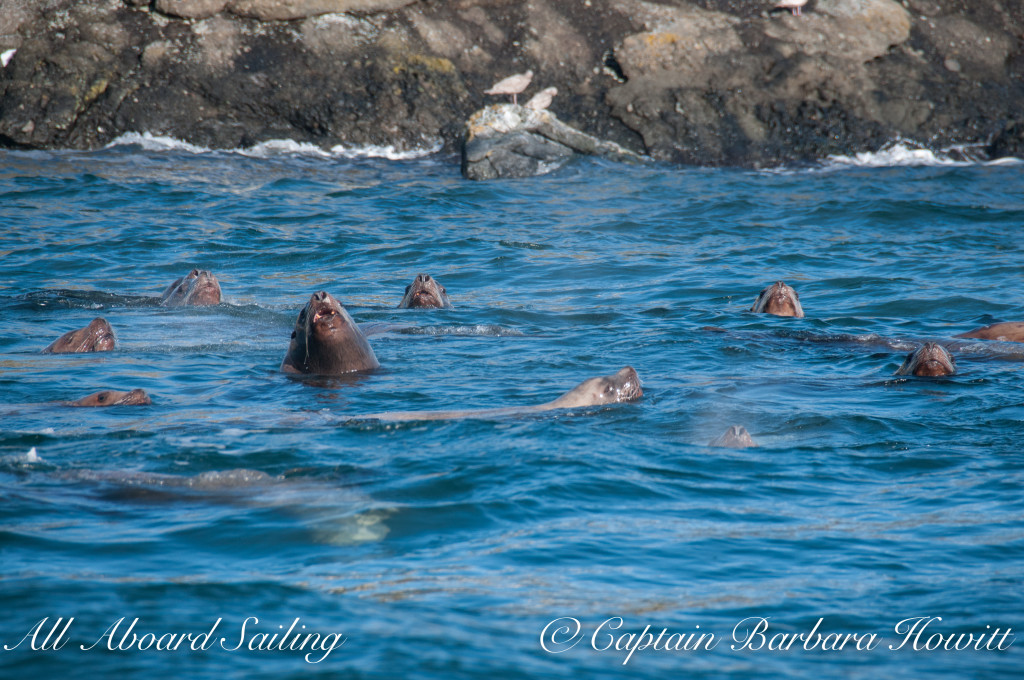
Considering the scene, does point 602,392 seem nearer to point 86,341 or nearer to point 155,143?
point 86,341

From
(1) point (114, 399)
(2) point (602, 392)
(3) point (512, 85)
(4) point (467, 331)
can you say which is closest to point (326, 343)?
(1) point (114, 399)

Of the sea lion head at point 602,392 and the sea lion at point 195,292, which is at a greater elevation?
the sea lion head at point 602,392

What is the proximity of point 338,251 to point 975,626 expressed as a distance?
11607 mm

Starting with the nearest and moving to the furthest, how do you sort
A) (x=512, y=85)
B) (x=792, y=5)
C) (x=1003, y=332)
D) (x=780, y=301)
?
(x=1003, y=332) → (x=780, y=301) → (x=512, y=85) → (x=792, y=5)

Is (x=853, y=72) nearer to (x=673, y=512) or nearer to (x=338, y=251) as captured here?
(x=338, y=251)

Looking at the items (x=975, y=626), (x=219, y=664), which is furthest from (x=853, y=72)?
(x=219, y=664)

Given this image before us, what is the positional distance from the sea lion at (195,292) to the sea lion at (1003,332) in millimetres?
7637

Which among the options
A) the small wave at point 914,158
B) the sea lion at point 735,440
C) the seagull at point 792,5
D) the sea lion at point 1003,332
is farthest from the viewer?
the seagull at point 792,5

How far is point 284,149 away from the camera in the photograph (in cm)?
2084

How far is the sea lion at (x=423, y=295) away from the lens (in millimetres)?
11484

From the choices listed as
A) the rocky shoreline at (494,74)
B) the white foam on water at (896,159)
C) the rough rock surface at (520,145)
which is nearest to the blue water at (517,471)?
the rough rock surface at (520,145)

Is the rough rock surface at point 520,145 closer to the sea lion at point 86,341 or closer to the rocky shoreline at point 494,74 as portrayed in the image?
the rocky shoreline at point 494,74

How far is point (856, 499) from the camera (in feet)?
18.6

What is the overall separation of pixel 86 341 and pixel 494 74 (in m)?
14.0
